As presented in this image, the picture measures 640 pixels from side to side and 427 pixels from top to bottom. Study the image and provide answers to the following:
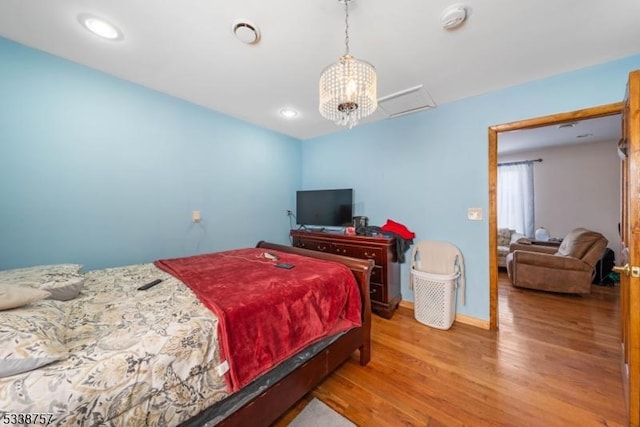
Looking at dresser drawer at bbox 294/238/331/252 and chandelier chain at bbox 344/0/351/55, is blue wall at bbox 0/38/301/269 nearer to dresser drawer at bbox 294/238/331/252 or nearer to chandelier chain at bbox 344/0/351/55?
dresser drawer at bbox 294/238/331/252

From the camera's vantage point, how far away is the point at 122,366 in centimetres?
81

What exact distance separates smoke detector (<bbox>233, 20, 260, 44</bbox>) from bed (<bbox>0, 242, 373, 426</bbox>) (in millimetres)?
1674

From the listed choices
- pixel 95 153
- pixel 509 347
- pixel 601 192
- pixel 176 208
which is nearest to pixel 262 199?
pixel 176 208

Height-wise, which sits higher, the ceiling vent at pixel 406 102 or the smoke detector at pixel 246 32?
the ceiling vent at pixel 406 102

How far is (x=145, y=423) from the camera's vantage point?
2.70 ft

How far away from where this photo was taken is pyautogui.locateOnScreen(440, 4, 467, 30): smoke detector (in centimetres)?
140

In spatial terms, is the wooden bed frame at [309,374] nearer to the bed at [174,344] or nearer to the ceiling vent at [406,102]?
the bed at [174,344]

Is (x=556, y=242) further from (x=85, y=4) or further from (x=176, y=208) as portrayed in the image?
(x=85, y=4)

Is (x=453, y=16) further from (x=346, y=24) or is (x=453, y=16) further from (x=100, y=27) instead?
(x=100, y=27)

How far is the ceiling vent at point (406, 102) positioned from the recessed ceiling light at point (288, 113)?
1.05 m

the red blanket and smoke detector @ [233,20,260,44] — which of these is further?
smoke detector @ [233,20,260,44]

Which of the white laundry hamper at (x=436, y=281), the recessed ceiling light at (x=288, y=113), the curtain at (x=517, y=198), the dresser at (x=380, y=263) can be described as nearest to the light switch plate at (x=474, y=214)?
the white laundry hamper at (x=436, y=281)

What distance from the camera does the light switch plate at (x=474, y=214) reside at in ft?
8.05

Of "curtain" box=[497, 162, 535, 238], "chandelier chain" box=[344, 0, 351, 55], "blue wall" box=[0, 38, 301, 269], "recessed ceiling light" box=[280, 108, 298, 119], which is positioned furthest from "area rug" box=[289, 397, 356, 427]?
"curtain" box=[497, 162, 535, 238]
